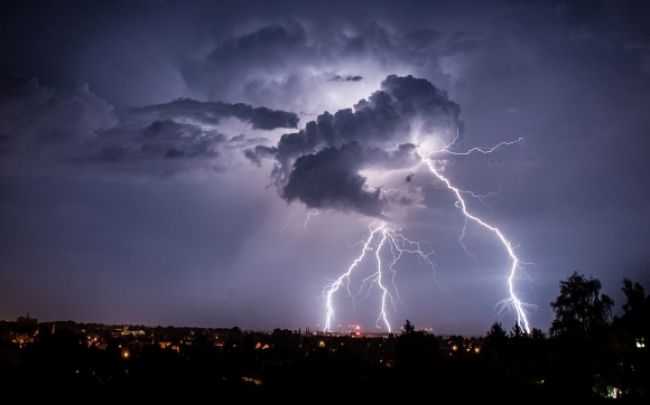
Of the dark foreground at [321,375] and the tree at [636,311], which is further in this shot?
the tree at [636,311]

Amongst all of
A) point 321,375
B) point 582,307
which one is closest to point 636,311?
point 582,307

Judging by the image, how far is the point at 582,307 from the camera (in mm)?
31828

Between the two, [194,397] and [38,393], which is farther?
[38,393]

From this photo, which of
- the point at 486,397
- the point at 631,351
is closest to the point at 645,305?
the point at 631,351

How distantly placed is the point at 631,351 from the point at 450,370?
14.0m

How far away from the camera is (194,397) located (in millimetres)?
12617

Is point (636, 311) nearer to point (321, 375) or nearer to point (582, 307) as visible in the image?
point (582, 307)

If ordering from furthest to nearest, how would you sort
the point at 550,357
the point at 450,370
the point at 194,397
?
the point at 550,357 < the point at 450,370 < the point at 194,397

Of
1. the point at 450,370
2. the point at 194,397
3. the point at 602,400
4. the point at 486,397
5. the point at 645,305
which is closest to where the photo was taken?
the point at 194,397

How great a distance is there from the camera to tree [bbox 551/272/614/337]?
31516 millimetres

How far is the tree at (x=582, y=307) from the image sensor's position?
31.5 metres

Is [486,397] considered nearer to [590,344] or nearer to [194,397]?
[194,397]

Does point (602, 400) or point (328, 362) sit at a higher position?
point (328, 362)

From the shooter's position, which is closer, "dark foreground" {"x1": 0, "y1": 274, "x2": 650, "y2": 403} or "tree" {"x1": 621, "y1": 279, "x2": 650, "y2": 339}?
"dark foreground" {"x1": 0, "y1": 274, "x2": 650, "y2": 403}
